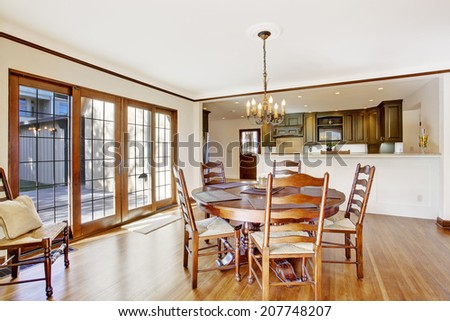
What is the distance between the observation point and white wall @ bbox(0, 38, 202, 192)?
2.36 metres

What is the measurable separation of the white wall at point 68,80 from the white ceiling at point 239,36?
14 cm

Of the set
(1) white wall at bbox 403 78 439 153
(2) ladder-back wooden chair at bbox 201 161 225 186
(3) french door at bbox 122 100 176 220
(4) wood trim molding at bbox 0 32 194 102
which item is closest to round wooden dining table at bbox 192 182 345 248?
(2) ladder-back wooden chair at bbox 201 161 225 186

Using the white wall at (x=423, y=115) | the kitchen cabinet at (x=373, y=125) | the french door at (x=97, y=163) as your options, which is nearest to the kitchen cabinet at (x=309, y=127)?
the kitchen cabinet at (x=373, y=125)

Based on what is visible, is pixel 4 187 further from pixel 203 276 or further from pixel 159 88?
pixel 159 88

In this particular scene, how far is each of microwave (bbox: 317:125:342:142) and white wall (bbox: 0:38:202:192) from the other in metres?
4.10

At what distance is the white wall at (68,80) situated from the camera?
93.0 inches

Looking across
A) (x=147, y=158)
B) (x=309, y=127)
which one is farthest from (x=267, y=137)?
(x=147, y=158)

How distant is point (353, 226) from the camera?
2.19m

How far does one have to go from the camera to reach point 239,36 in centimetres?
264

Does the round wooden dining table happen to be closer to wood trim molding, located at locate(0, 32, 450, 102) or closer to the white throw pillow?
the white throw pillow

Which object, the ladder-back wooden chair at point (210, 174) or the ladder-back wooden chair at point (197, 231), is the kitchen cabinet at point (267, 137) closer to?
the ladder-back wooden chair at point (210, 174)

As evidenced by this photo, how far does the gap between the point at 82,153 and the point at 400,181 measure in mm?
5104
